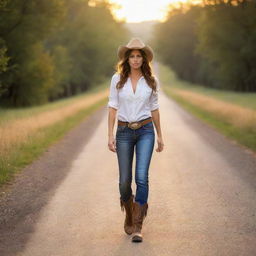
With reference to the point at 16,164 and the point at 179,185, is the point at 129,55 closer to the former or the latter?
the point at 179,185

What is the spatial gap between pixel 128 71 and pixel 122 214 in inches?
77.1

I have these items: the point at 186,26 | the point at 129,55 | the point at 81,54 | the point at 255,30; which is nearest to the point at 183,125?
the point at 129,55

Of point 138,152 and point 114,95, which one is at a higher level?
point 114,95

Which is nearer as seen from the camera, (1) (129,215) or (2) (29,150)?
(1) (129,215)

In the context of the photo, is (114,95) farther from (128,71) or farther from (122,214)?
(122,214)

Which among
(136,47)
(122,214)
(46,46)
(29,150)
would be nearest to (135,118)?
(136,47)

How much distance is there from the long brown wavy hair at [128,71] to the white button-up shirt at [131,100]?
1.5 inches

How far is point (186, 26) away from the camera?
77.7 m

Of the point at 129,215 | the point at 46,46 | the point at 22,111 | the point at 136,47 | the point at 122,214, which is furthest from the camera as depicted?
the point at 46,46

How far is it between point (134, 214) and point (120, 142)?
815 mm

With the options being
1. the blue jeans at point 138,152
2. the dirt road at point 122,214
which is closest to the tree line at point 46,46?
the dirt road at point 122,214

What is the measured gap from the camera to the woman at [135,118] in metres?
5.27

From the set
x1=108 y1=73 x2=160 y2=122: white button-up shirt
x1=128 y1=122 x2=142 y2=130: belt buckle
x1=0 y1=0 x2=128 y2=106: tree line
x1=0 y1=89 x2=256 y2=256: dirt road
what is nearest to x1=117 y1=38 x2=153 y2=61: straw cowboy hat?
x1=108 y1=73 x2=160 y2=122: white button-up shirt

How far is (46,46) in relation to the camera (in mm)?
51594
